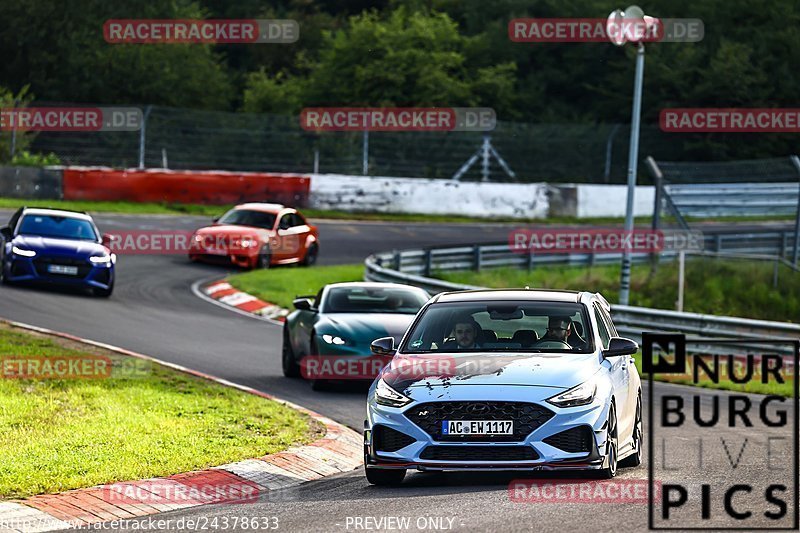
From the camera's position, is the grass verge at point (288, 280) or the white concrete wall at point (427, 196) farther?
the white concrete wall at point (427, 196)

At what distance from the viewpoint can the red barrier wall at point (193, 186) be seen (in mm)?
39219

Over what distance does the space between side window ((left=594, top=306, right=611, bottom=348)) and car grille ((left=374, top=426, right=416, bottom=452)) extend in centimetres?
206

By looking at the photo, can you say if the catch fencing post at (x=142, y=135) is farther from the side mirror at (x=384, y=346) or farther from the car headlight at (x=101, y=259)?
the side mirror at (x=384, y=346)

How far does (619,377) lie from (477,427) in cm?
162

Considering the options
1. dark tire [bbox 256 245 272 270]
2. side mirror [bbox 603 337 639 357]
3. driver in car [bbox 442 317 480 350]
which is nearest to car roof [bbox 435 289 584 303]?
driver in car [bbox 442 317 480 350]

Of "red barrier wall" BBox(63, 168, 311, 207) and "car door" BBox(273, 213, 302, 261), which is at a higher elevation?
"red barrier wall" BBox(63, 168, 311, 207)

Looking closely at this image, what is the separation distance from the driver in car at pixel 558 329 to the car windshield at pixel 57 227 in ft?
51.0

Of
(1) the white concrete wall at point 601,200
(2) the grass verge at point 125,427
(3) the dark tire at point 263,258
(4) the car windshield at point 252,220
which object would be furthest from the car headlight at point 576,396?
(1) the white concrete wall at point 601,200

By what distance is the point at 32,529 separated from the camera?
8906 millimetres

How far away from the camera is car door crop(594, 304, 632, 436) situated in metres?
10.9

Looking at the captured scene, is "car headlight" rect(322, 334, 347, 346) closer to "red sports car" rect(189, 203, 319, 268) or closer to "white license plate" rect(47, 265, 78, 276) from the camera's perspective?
"white license plate" rect(47, 265, 78, 276)

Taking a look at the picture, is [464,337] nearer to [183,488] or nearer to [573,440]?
[573,440]

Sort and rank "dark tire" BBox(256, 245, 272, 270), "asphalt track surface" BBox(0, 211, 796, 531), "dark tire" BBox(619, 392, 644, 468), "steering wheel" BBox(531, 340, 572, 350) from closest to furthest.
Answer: "asphalt track surface" BBox(0, 211, 796, 531), "steering wheel" BBox(531, 340, 572, 350), "dark tire" BBox(619, 392, 644, 468), "dark tire" BBox(256, 245, 272, 270)

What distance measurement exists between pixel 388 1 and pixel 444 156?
30273 millimetres
